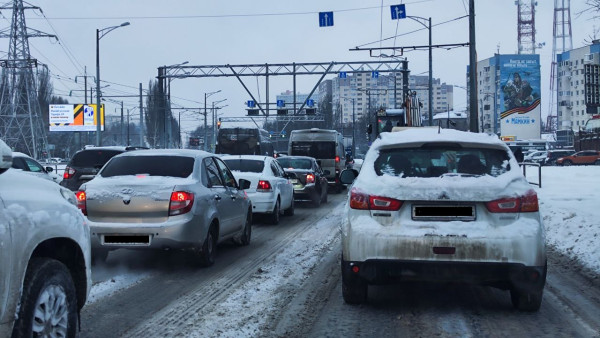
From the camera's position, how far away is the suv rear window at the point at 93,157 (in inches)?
685

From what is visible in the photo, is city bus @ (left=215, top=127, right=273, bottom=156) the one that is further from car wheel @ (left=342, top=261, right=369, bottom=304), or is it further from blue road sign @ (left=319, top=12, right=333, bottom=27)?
car wheel @ (left=342, top=261, right=369, bottom=304)

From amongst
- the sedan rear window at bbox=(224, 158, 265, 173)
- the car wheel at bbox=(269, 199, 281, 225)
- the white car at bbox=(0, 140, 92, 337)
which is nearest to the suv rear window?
the sedan rear window at bbox=(224, 158, 265, 173)

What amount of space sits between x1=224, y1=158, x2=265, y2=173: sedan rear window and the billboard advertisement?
94.7 metres

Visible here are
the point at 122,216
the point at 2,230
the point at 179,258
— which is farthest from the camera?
the point at 179,258

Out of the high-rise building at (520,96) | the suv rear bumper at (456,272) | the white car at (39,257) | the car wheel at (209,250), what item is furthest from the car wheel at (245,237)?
the high-rise building at (520,96)

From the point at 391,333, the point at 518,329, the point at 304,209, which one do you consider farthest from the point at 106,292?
the point at 304,209

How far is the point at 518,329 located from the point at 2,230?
4044mm

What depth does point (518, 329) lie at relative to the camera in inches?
211

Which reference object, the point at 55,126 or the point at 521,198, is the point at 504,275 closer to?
the point at 521,198

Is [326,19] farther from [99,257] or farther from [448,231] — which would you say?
[448,231]

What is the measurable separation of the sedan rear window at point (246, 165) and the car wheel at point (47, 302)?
407 inches

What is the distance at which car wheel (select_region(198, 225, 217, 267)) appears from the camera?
8234 millimetres

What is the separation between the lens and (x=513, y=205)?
5.42 metres

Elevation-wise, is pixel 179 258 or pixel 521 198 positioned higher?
pixel 521 198
